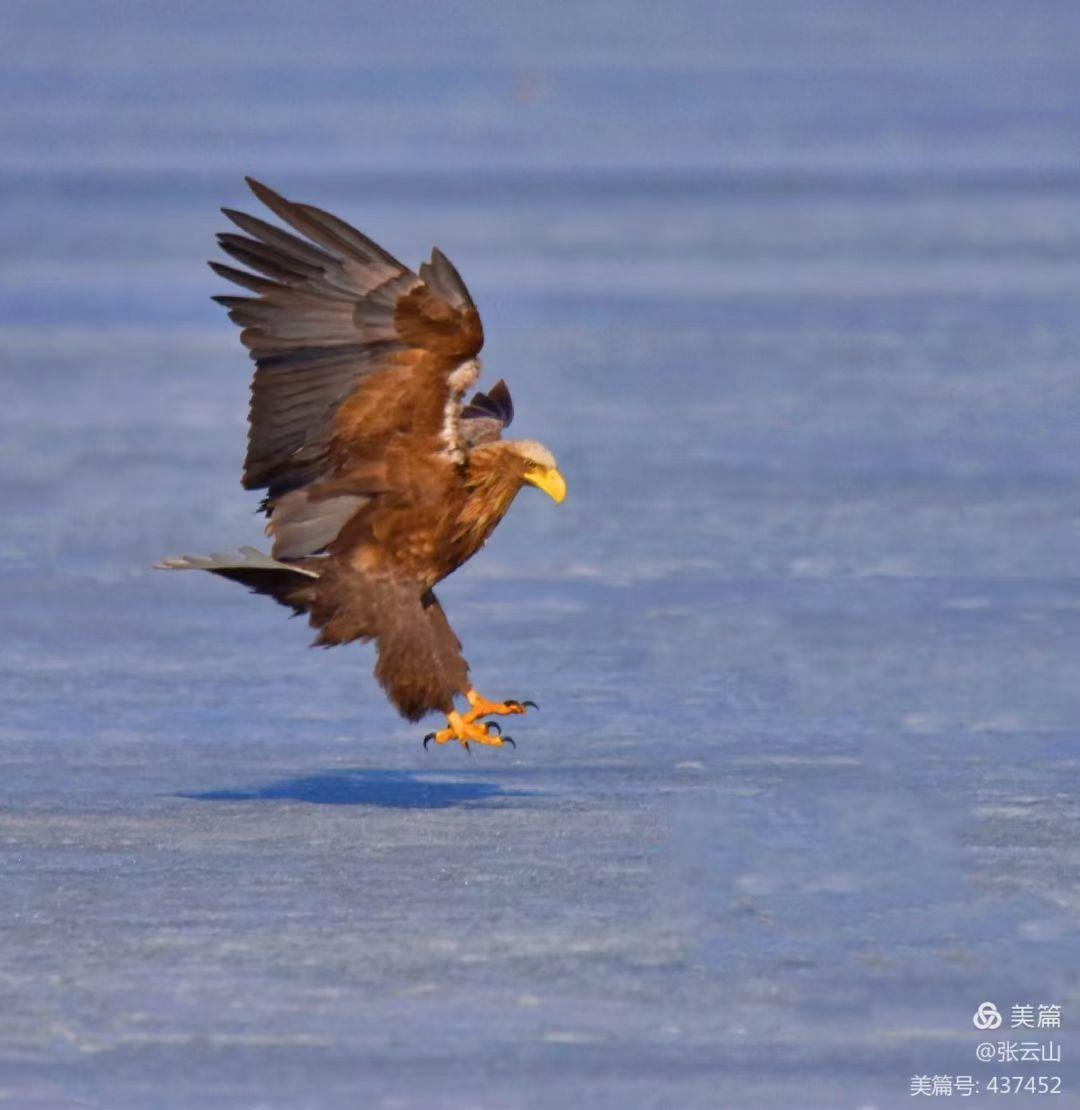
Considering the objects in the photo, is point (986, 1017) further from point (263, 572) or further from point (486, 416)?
point (486, 416)

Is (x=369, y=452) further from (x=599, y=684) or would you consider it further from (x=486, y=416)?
(x=599, y=684)

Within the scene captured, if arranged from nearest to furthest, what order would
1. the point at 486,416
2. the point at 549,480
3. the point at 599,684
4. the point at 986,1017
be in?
the point at 986,1017 → the point at 549,480 → the point at 486,416 → the point at 599,684

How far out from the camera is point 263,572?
20.4 feet

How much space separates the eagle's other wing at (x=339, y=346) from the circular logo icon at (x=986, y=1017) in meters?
2.00

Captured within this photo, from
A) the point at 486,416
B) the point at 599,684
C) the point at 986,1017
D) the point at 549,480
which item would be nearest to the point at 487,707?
the point at 549,480

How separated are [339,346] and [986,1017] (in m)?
2.33

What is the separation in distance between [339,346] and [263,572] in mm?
544

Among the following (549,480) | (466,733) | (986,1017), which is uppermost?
(549,480)

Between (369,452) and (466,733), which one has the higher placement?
(369,452)

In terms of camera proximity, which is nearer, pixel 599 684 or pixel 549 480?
pixel 549 480

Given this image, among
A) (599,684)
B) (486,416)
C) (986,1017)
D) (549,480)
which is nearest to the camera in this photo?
(986,1017)

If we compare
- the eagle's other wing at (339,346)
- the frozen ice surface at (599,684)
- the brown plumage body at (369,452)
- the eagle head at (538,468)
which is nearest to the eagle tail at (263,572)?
the brown plumage body at (369,452)

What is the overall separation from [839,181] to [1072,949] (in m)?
12.7

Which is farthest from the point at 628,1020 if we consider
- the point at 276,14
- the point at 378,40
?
the point at 276,14
